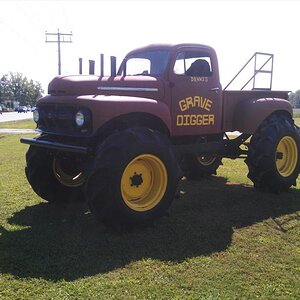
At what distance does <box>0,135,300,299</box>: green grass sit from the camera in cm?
385

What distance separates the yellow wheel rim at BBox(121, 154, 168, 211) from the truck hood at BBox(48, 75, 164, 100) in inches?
41.3

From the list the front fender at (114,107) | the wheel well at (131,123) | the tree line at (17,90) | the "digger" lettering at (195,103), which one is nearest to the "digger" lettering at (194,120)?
the "digger" lettering at (195,103)

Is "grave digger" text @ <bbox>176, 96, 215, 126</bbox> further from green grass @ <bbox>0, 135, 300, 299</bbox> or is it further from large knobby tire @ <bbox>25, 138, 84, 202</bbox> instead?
large knobby tire @ <bbox>25, 138, 84, 202</bbox>

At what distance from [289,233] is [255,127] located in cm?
260

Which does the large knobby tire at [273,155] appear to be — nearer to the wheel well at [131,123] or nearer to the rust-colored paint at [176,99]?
the rust-colored paint at [176,99]

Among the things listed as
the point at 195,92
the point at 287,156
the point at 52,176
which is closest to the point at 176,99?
the point at 195,92

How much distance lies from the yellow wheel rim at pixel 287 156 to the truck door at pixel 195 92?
1.43m

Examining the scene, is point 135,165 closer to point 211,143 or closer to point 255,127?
point 211,143

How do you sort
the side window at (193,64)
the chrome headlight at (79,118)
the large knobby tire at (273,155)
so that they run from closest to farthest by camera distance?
the chrome headlight at (79,118)
the side window at (193,64)
the large knobby tire at (273,155)

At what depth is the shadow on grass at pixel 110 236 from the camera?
172 inches

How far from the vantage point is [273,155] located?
7.29 meters

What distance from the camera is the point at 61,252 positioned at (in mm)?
4676

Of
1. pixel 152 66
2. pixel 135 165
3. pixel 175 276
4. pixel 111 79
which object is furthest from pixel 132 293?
pixel 152 66

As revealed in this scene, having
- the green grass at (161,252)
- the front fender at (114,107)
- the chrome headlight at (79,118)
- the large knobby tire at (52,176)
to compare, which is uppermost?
the front fender at (114,107)
